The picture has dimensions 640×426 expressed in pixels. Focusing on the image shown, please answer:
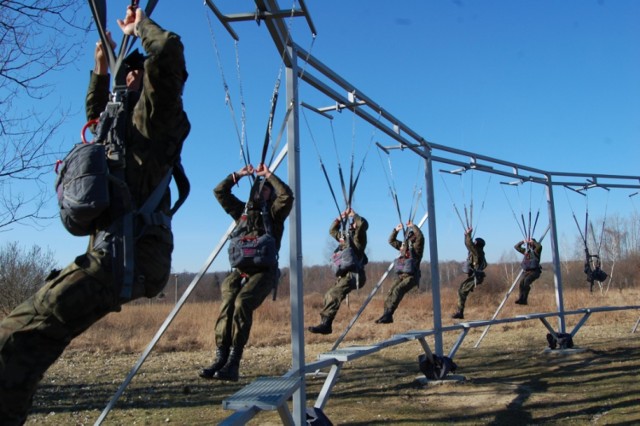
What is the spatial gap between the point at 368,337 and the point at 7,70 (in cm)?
1440

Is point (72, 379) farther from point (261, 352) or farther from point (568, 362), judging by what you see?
point (568, 362)

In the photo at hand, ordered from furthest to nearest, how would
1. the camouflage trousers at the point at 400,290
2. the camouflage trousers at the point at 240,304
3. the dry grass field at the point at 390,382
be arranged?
the camouflage trousers at the point at 400,290
the dry grass field at the point at 390,382
the camouflage trousers at the point at 240,304

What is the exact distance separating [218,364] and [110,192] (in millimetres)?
2819

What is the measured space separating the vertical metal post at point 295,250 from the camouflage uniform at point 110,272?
217 cm

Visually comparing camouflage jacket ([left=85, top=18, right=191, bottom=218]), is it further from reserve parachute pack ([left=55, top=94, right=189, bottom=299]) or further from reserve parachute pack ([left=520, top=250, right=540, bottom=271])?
reserve parachute pack ([left=520, top=250, right=540, bottom=271])

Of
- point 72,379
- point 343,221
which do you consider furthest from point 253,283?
point 72,379

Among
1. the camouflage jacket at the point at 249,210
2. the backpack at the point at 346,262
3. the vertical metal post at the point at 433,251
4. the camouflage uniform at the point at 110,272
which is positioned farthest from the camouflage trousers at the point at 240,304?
the vertical metal post at the point at 433,251

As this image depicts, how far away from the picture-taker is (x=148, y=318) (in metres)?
23.2

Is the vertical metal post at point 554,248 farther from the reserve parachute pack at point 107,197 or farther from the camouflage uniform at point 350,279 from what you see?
the reserve parachute pack at point 107,197

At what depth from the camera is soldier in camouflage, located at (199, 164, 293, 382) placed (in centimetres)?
531

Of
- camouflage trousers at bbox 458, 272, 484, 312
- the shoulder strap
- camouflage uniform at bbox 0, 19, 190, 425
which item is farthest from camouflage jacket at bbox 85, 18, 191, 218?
camouflage trousers at bbox 458, 272, 484, 312

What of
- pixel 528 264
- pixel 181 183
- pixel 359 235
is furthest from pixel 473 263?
pixel 181 183

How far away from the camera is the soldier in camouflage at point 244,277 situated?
531 cm

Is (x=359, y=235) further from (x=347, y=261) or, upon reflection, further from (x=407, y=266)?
(x=407, y=266)
